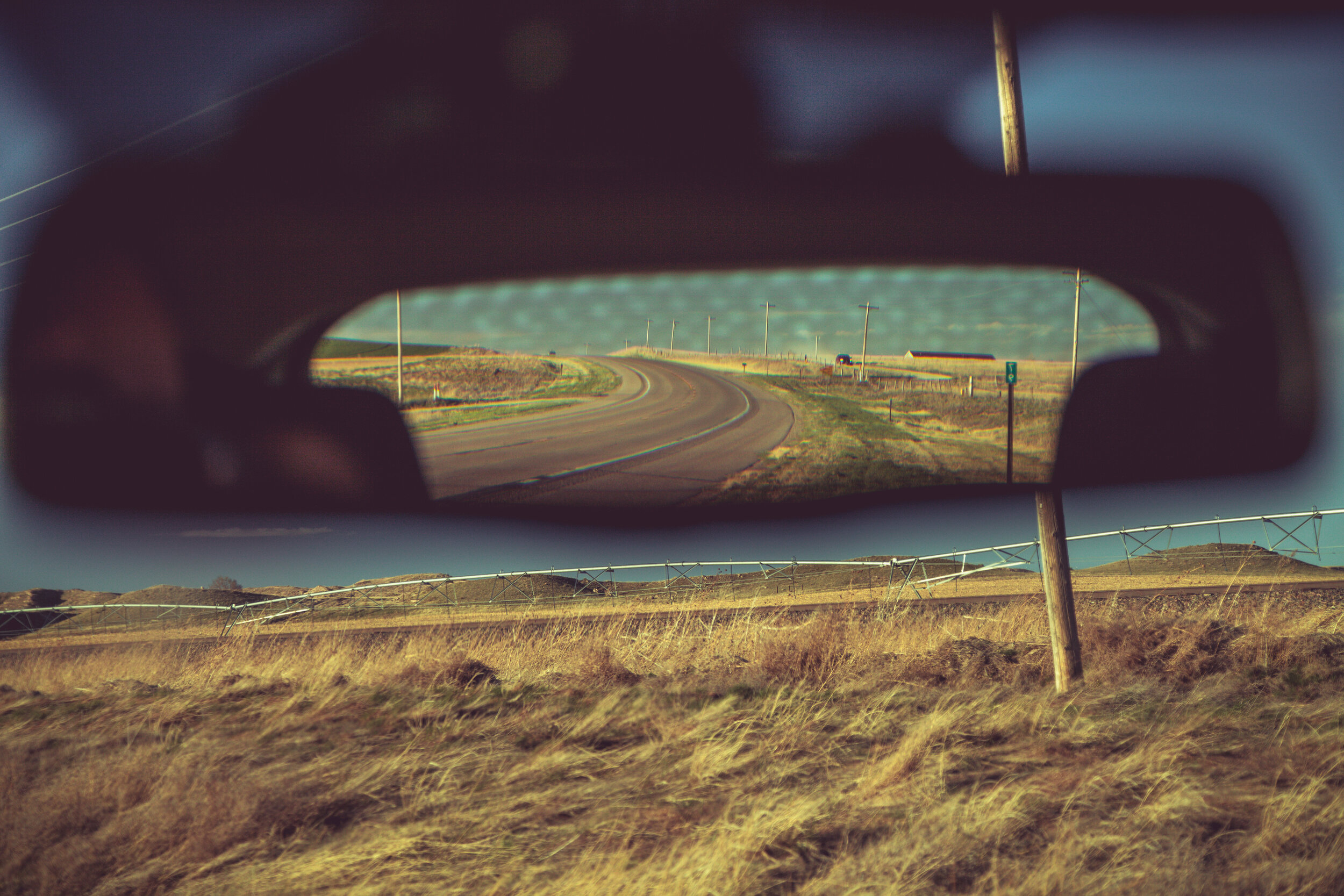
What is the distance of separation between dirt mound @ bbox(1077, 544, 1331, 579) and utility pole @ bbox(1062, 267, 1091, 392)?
39.2m

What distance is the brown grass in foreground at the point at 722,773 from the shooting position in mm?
4691

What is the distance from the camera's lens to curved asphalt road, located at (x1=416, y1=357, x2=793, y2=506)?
8.66ft

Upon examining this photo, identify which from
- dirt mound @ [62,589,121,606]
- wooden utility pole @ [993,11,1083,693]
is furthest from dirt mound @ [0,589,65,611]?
wooden utility pole @ [993,11,1083,693]

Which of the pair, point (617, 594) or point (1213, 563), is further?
point (1213, 563)

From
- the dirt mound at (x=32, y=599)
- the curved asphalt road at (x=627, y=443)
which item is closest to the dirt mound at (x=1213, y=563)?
the curved asphalt road at (x=627, y=443)

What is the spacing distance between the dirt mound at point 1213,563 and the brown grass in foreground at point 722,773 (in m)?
31.2

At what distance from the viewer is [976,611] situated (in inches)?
660

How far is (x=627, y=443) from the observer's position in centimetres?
263

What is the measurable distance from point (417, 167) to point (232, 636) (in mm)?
16077

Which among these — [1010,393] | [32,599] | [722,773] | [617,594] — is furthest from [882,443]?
[32,599]

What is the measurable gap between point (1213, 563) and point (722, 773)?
42716 mm

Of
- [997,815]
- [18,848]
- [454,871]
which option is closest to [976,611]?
[997,815]

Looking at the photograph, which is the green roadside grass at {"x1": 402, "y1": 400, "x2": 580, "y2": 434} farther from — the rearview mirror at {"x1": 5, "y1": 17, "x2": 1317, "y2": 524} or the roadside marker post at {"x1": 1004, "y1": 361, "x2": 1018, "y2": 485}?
the roadside marker post at {"x1": 1004, "y1": 361, "x2": 1018, "y2": 485}

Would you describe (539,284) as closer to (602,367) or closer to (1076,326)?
(602,367)
